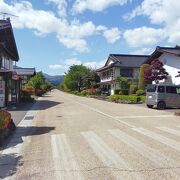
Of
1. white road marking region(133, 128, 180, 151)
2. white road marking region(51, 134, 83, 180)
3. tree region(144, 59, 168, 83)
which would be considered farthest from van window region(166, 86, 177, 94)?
white road marking region(51, 134, 83, 180)

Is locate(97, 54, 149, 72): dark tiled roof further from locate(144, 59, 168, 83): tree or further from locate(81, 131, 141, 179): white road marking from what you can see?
locate(81, 131, 141, 179): white road marking

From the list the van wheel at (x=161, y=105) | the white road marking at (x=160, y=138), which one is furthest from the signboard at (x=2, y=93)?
the white road marking at (x=160, y=138)

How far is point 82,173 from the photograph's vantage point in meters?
6.70

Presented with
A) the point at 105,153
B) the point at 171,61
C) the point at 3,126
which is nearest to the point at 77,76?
the point at 171,61

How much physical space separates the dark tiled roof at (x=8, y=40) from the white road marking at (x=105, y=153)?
66.1 feet

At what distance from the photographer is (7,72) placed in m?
26.9

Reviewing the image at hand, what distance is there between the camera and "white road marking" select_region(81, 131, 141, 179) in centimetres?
727

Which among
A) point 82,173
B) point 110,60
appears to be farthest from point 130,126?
→ point 110,60

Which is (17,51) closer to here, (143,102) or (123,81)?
(143,102)

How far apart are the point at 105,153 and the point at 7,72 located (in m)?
A: 19.7

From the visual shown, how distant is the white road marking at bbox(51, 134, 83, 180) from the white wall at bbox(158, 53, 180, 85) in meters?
26.6

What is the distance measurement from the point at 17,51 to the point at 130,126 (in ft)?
82.3

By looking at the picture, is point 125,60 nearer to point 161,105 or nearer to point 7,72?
point 161,105

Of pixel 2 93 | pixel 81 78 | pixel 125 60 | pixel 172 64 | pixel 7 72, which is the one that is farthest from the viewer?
pixel 81 78
